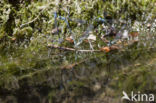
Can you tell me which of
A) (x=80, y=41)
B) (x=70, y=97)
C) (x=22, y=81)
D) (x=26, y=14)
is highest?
(x=26, y=14)

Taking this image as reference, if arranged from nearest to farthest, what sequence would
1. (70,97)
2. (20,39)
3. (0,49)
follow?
(70,97)
(0,49)
(20,39)

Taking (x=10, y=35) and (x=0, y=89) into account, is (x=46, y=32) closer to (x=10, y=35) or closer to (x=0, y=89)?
(x=10, y=35)

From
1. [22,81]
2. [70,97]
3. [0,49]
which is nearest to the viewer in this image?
[70,97]

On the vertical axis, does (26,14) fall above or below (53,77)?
above

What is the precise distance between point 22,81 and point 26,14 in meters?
1.07

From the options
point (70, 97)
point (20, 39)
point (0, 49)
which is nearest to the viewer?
point (70, 97)

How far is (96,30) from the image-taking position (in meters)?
2.43

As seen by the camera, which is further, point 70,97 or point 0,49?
point 0,49

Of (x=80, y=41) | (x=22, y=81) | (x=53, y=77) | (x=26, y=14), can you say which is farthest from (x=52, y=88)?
(x=26, y=14)

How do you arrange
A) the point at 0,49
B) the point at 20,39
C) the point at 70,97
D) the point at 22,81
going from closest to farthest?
the point at 70,97 < the point at 22,81 < the point at 0,49 < the point at 20,39

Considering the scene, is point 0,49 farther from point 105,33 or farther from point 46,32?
point 105,33

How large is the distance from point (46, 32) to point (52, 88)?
101 centimetres

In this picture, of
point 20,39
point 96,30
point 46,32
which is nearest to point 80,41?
point 96,30

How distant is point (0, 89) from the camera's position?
5.12 ft
